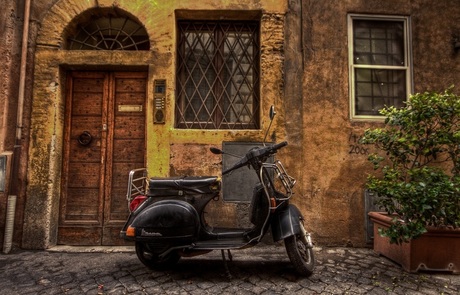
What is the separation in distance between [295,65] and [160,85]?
2.19 m

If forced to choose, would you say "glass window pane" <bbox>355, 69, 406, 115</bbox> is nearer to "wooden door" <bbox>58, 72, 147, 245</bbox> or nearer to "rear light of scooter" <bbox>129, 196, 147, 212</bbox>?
"wooden door" <bbox>58, 72, 147, 245</bbox>

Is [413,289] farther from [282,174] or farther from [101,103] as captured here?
[101,103]

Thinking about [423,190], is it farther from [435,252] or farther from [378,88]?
[378,88]

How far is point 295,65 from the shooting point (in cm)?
496

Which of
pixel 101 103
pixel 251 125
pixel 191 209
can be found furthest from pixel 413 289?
pixel 101 103

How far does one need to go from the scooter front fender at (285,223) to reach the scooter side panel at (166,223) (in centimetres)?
87

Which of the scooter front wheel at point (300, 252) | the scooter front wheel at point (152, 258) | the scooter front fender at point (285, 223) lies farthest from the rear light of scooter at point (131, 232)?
the scooter front wheel at point (300, 252)

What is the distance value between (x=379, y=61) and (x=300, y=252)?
364 cm

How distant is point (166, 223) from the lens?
323 centimetres

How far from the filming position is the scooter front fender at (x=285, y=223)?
3281mm

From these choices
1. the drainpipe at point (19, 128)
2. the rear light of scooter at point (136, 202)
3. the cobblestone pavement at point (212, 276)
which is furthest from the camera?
the drainpipe at point (19, 128)

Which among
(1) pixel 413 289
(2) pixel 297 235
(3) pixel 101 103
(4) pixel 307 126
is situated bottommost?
(1) pixel 413 289

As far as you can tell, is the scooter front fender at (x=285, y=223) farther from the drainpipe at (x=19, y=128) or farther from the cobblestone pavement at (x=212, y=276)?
the drainpipe at (x=19, y=128)

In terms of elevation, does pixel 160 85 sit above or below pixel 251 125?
above
